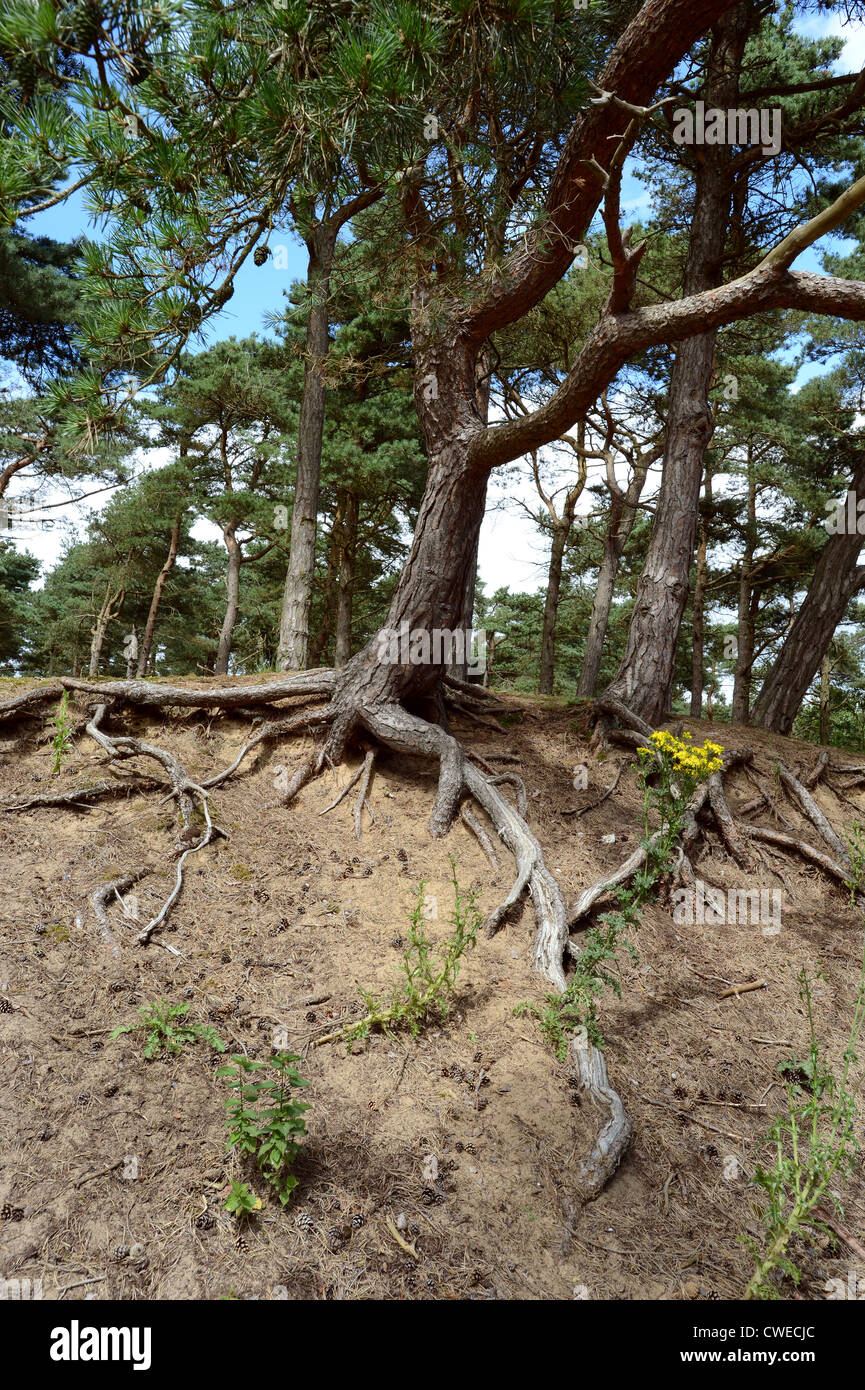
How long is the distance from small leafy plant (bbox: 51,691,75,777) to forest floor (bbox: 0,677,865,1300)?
3.2 inches

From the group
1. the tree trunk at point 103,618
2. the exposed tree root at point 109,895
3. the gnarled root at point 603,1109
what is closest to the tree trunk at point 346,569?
the tree trunk at point 103,618

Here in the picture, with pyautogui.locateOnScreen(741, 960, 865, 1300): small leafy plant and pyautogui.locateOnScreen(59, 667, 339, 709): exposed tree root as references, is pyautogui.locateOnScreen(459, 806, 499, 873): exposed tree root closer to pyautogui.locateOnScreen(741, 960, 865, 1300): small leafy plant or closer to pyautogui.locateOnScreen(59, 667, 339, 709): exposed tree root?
pyautogui.locateOnScreen(59, 667, 339, 709): exposed tree root

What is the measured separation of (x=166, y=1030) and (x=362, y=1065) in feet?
2.77

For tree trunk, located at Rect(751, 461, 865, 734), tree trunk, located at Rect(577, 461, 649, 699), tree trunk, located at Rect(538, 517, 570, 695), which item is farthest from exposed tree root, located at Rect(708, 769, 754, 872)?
tree trunk, located at Rect(538, 517, 570, 695)

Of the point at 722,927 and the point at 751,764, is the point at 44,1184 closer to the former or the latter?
the point at 722,927

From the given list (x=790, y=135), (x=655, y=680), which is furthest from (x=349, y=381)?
(x=790, y=135)

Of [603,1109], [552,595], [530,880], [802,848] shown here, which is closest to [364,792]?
[530,880]

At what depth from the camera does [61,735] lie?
4.85m

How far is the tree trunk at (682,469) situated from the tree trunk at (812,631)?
1.91 metres

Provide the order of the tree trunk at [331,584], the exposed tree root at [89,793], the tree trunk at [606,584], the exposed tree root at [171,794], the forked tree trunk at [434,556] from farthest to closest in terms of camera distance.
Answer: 1. the tree trunk at [331,584]
2. the tree trunk at [606,584]
3. the forked tree trunk at [434,556]
4. the exposed tree root at [89,793]
5. the exposed tree root at [171,794]

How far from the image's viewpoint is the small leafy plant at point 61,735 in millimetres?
4828

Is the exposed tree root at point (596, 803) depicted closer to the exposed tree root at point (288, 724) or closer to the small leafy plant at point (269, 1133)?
the exposed tree root at point (288, 724)

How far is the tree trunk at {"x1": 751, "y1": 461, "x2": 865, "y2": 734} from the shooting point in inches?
299

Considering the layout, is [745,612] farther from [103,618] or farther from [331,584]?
[103,618]
